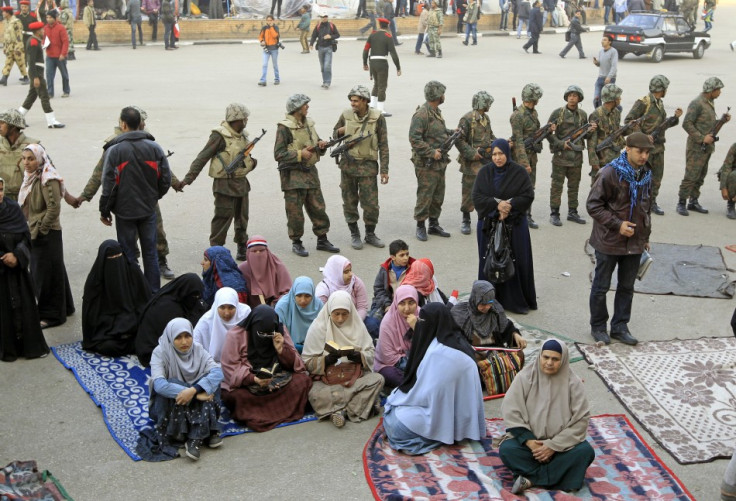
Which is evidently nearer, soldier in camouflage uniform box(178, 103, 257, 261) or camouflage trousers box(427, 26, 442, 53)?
soldier in camouflage uniform box(178, 103, 257, 261)

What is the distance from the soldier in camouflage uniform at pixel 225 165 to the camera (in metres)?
9.16

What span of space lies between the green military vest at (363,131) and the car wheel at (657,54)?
18949 millimetres

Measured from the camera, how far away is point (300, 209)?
32.0 feet

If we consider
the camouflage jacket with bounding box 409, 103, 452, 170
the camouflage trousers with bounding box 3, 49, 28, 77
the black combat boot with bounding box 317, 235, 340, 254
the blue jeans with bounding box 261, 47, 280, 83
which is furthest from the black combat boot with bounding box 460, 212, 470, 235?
the camouflage trousers with bounding box 3, 49, 28, 77

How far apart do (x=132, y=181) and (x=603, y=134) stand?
5.88m

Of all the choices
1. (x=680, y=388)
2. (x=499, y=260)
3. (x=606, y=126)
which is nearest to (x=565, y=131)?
(x=606, y=126)

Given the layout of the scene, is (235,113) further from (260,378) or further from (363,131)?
(260,378)

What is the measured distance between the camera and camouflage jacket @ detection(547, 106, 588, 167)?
10.8m

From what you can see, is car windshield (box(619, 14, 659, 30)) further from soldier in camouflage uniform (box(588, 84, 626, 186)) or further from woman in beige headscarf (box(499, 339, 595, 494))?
woman in beige headscarf (box(499, 339, 595, 494))

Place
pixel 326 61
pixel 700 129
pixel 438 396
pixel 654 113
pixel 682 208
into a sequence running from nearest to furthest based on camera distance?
1. pixel 438 396
2. pixel 654 113
3. pixel 700 129
4. pixel 682 208
5. pixel 326 61

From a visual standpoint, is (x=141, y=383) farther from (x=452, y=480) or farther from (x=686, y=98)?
(x=686, y=98)

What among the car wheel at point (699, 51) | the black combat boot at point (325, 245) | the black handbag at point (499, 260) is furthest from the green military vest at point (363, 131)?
the car wheel at point (699, 51)

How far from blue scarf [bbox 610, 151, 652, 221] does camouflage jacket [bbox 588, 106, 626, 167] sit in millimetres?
3534

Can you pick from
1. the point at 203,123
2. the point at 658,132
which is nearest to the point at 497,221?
the point at 658,132
